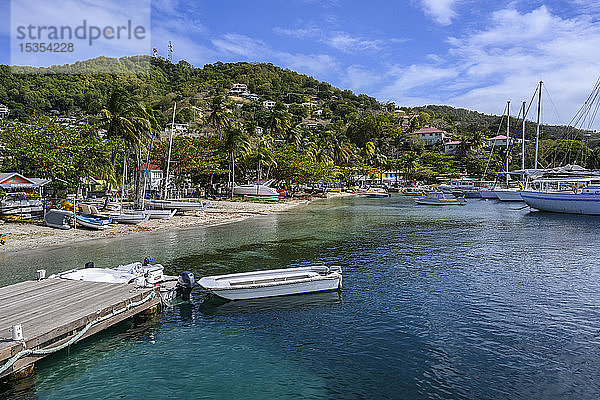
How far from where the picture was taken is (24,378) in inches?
416

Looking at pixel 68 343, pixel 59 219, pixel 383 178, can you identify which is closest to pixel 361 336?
pixel 68 343

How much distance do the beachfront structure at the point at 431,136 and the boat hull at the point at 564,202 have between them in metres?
107

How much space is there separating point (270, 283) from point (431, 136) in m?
161

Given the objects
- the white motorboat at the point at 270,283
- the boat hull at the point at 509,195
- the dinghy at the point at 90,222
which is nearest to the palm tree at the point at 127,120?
the dinghy at the point at 90,222

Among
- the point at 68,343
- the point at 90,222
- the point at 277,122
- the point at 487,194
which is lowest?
the point at 68,343

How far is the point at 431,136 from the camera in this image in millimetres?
165625

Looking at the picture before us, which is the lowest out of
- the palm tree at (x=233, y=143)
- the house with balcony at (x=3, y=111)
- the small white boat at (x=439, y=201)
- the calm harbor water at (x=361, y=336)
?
the calm harbor water at (x=361, y=336)

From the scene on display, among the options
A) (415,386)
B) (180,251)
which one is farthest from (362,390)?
(180,251)

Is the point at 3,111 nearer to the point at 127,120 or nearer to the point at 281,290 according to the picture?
the point at 127,120

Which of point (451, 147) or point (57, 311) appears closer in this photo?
point (57, 311)

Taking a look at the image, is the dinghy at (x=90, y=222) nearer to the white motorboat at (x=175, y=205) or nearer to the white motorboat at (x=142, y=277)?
the white motorboat at (x=175, y=205)

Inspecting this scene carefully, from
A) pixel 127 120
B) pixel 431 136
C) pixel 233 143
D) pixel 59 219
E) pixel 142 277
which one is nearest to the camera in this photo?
pixel 142 277

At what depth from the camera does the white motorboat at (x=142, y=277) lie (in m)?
16.1

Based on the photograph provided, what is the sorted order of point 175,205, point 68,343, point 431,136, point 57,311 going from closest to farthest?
point 68,343, point 57,311, point 175,205, point 431,136
